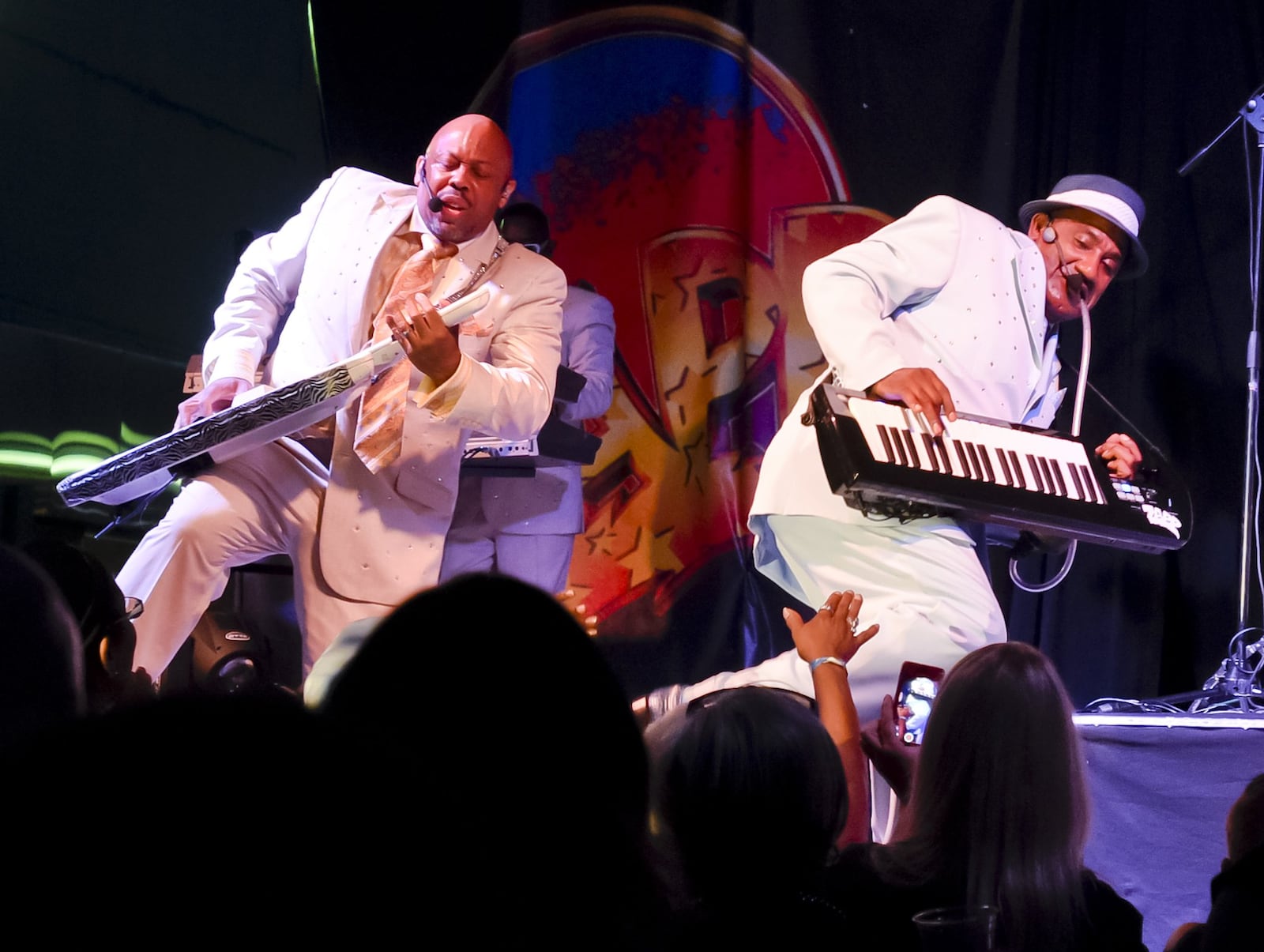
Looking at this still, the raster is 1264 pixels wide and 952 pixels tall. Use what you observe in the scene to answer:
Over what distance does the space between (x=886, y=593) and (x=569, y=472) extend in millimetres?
1790

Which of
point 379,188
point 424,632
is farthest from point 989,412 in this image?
point 424,632

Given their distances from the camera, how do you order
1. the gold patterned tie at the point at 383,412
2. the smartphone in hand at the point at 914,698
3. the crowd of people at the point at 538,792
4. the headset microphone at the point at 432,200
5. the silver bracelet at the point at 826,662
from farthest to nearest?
the headset microphone at the point at 432,200
the gold patterned tie at the point at 383,412
the smartphone in hand at the point at 914,698
the silver bracelet at the point at 826,662
the crowd of people at the point at 538,792

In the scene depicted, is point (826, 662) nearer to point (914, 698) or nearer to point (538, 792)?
point (914, 698)

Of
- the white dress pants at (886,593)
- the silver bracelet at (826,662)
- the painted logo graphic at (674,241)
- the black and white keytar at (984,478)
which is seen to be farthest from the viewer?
the painted logo graphic at (674,241)

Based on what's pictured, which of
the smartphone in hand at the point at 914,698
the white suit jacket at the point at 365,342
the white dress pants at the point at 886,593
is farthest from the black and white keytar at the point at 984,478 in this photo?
the white suit jacket at the point at 365,342

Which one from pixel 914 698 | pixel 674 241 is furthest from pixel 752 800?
pixel 674 241

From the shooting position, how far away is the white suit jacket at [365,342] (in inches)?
141

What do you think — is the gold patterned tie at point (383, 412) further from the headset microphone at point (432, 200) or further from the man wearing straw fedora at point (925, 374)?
the man wearing straw fedora at point (925, 374)

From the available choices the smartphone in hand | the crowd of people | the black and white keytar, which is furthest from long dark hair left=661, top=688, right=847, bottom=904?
the black and white keytar

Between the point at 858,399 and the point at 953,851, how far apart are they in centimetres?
148

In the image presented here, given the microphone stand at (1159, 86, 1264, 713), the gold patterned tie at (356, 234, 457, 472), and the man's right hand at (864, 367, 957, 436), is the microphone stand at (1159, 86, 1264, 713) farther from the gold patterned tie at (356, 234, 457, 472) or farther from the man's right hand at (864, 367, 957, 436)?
the gold patterned tie at (356, 234, 457, 472)

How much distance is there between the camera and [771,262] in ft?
16.7

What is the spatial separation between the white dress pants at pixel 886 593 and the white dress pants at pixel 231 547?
3.62 feet

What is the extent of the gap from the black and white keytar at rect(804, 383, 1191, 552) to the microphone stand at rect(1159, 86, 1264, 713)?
60 centimetres
